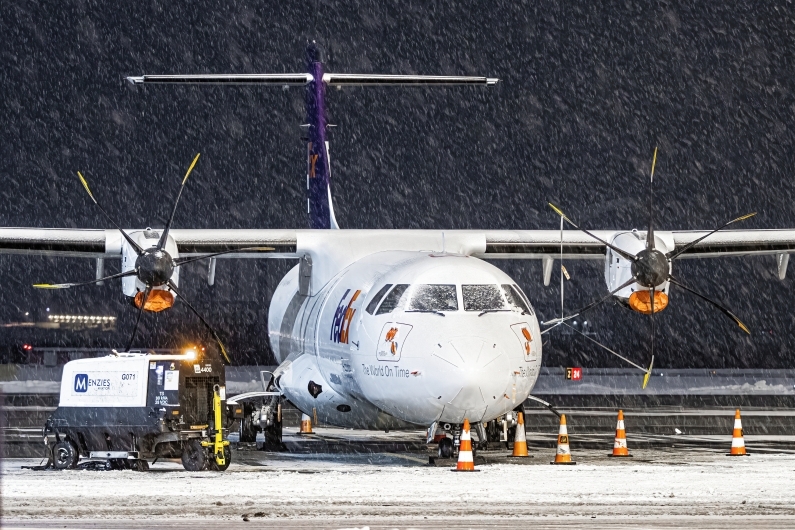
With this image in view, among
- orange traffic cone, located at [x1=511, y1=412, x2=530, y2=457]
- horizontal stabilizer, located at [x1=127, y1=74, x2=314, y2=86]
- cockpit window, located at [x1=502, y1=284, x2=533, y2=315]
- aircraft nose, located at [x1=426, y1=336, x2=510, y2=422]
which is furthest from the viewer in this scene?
horizontal stabilizer, located at [x1=127, y1=74, x2=314, y2=86]

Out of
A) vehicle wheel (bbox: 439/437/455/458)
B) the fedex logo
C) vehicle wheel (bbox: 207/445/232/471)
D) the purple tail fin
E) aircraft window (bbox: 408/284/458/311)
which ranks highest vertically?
the purple tail fin

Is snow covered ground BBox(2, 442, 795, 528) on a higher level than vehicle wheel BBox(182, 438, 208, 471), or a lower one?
lower

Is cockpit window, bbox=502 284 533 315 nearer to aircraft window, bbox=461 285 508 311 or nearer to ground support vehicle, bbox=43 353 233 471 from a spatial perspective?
aircraft window, bbox=461 285 508 311

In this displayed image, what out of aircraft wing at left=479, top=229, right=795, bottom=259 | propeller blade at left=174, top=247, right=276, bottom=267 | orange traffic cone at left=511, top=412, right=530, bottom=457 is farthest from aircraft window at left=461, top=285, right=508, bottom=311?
propeller blade at left=174, top=247, right=276, bottom=267

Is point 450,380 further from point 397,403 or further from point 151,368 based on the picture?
point 151,368

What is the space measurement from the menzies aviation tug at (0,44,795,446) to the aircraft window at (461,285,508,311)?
0.02 meters

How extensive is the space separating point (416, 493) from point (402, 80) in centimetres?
1192

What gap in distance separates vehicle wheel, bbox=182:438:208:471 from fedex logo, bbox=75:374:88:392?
4.82 feet

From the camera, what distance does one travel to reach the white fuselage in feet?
45.6

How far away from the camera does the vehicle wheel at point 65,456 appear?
1471 centimetres

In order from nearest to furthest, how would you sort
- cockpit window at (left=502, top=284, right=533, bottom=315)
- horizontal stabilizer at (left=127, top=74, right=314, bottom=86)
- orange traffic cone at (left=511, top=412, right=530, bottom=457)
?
cockpit window at (left=502, top=284, right=533, bottom=315), orange traffic cone at (left=511, top=412, right=530, bottom=457), horizontal stabilizer at (left=127, top=74, right=314, bottom=86)

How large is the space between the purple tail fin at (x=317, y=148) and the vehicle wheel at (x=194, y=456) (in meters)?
8.78

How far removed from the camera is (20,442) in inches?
736

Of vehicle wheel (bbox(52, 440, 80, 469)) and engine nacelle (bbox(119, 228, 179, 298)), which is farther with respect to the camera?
engine nacelle (bbox(119, 228, 179, 298))
